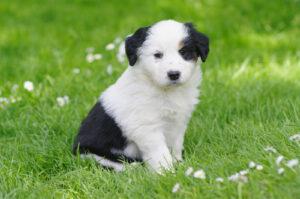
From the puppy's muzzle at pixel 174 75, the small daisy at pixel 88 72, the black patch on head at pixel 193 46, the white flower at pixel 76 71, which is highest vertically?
the black patch on head at pixel 193 46

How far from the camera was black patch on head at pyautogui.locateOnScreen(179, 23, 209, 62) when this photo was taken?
119 inches

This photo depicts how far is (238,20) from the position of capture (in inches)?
274

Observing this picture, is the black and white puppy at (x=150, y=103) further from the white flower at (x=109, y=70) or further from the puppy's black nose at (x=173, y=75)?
the white flower at (x=109, y=70)

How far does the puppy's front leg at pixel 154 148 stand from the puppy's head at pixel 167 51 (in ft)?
1.40

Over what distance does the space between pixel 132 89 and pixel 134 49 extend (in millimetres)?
336

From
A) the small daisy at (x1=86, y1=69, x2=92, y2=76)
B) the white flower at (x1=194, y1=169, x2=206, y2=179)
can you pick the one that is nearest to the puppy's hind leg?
the white flower at (x1=194, y1=169, x2=206, y2=179)

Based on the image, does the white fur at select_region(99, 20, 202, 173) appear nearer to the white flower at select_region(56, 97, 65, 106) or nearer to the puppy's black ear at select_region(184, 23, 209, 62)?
the puppy's black ear at select_region(184, 23, 209, 62)

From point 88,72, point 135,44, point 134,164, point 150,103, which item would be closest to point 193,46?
point 135,44

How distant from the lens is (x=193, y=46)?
309cm

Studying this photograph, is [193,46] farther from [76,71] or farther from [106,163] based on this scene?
[76,71]

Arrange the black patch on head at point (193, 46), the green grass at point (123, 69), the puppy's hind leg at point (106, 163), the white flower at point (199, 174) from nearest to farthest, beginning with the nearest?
1. the white flower at point (199, 174)
2. the green grass at point (123, 69)
3. the black patch on head at point (193, 46)
4. the puppy's hind leg at point (106, 163)

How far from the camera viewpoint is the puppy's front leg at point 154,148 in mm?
3057

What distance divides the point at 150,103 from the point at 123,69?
6.10ft

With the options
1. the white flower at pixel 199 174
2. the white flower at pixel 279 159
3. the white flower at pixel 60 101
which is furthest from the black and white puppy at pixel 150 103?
the white flower at pixel 60 101
